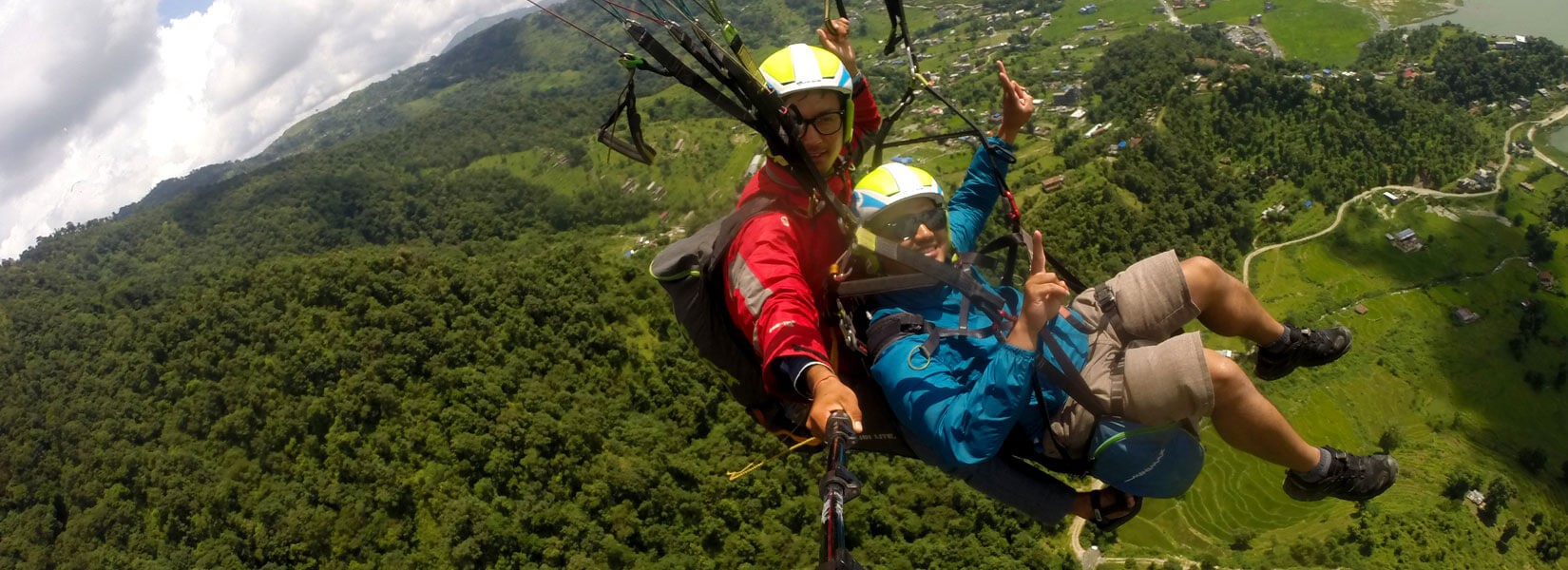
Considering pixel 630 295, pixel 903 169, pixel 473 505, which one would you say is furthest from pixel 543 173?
pixel 903 169

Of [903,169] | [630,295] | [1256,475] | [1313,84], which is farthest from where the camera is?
[1313,84]

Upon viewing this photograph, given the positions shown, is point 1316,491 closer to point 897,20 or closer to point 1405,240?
point 897,20

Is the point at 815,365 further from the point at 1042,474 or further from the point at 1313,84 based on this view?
the point at 1313,84

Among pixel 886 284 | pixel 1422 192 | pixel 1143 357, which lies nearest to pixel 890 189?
pixel 886 284

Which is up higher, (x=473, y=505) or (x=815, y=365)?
(x=815, y=365)

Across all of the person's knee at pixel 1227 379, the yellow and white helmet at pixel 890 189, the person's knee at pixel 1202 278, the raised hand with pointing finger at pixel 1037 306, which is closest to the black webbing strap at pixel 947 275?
the raised hand with pointing finger at pixel 1037 306

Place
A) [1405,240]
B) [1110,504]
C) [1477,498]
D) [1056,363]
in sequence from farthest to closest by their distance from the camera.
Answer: [1405,240]
[1477,498]
[1110,504]
[1056,363]

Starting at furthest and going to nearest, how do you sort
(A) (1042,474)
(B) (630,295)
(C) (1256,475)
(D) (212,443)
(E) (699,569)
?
(B) (630,295)
(D) (212,443)
(C) (1256,475)
(E) (699,569)
(A) (1042,474)
